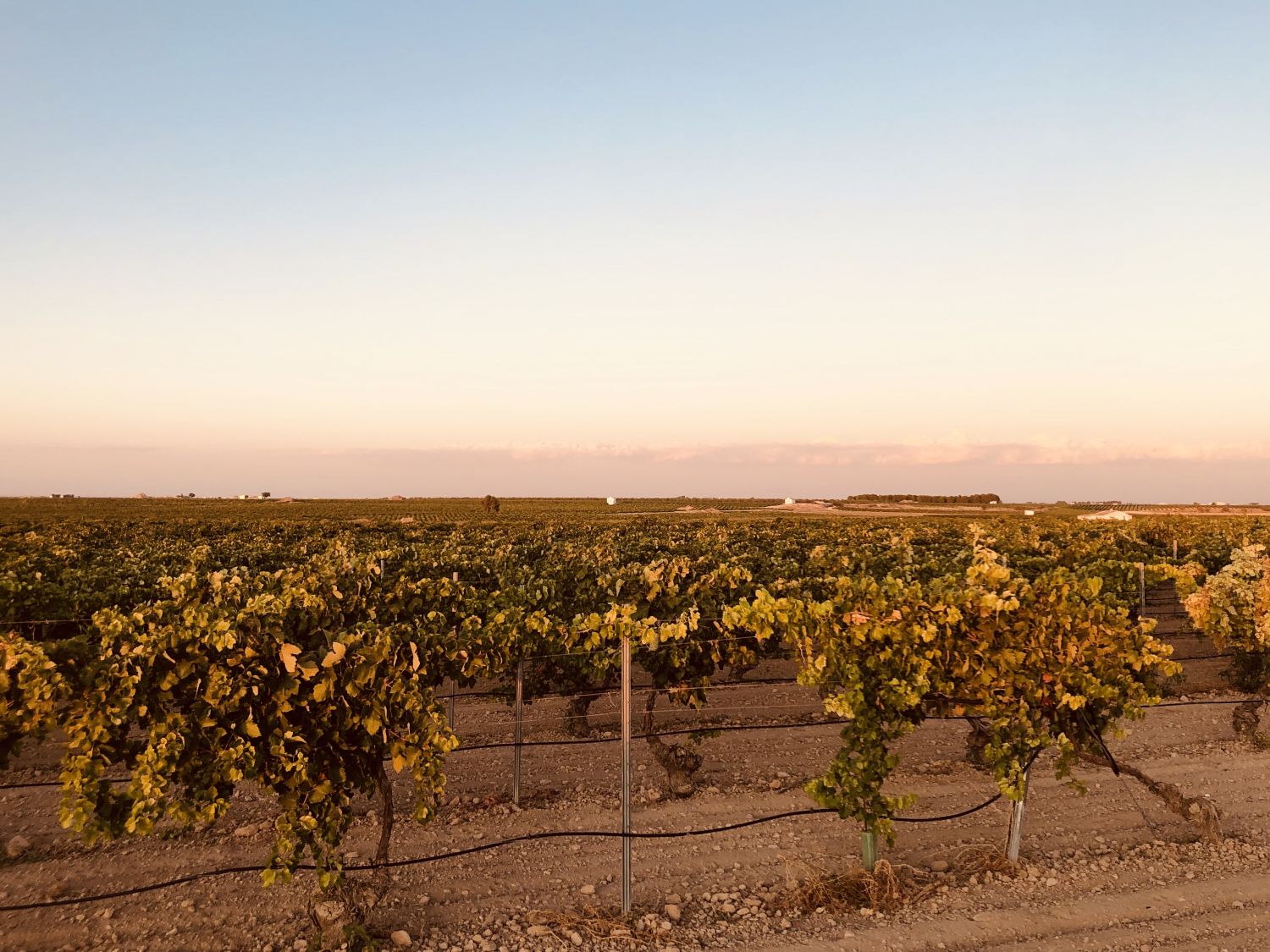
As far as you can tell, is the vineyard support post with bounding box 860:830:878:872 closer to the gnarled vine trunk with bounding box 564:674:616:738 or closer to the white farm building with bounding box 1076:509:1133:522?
the gnarled vine trunk with bounding box 564:674:616:738

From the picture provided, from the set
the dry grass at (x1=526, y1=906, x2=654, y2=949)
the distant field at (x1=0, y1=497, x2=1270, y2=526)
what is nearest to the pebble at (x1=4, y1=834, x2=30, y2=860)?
the dry grass at (x1=526, y1=906, x2=654, y2=949)

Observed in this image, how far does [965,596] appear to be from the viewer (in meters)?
6.32

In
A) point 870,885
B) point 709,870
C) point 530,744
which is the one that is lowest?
point 709,870

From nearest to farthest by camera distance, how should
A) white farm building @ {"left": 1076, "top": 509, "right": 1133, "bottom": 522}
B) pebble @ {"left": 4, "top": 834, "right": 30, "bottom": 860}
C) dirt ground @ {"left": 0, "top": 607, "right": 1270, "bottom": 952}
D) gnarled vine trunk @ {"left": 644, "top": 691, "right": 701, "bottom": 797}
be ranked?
dirt ground @ {"left": 0, "top": 607, "right": 1270, "bottom": 952}
pebble @ {"left": 4, "top": 834, "right": 30, "bottom": 860}
gnarled vine trunk @ {"left": 644, "top": 691, "right": 701, "bottom": 797}
white farm building @ {"left": 1076, "top": 509, "right": 1133, "bottom": 522}

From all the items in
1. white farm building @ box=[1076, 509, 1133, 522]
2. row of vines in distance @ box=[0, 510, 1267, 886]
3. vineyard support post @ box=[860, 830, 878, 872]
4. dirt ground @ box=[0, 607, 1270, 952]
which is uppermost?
row of vines in distance @ box=[0, 510, 1267, 886]

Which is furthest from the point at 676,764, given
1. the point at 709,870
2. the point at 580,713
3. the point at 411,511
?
the point at 411,511

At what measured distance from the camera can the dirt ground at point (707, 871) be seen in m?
5.77

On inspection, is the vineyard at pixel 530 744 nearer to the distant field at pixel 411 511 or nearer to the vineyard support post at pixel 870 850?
the vineyard support post at pixel 870 850

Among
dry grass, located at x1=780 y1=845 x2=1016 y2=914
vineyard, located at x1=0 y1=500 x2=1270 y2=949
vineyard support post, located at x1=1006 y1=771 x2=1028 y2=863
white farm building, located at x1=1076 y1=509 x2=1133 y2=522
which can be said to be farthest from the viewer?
white farm building, located at x1=1076 y1=509 x2=1133 y2=522

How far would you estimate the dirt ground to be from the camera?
5770 mm

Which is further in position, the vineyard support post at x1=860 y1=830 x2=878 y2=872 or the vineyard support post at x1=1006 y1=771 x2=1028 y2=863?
the vineyard support post at x1=1006 y1=771 x2=1028 y2=863

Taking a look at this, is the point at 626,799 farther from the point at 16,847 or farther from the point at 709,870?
the point at 16,847

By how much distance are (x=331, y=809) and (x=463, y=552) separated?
10853mm

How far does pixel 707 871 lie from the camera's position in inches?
268
